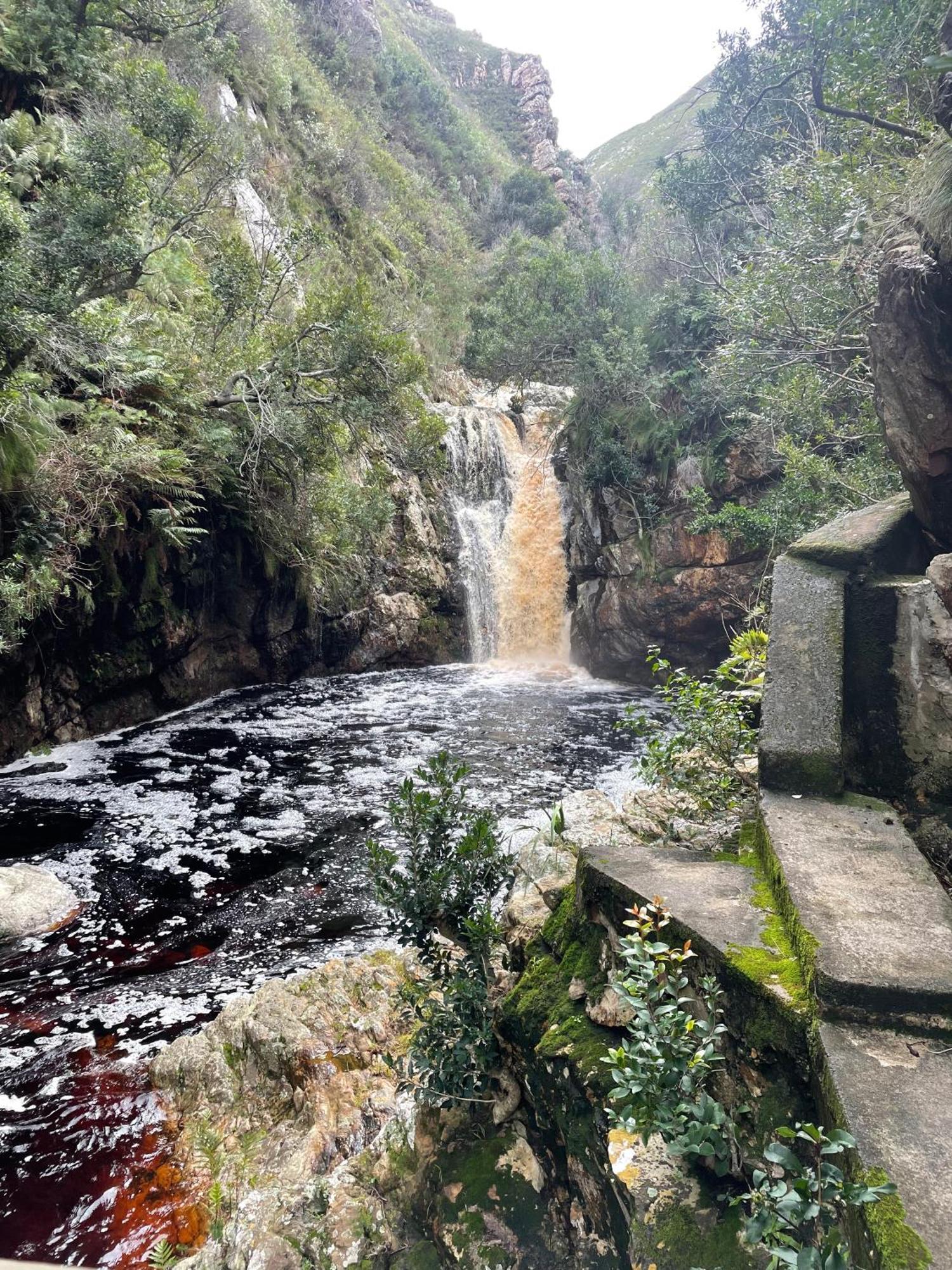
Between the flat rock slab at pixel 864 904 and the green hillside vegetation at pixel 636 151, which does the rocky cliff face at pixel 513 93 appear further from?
the flat rock slab at pixel 864 904

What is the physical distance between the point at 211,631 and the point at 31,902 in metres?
8.68

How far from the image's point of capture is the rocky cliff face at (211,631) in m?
9.75

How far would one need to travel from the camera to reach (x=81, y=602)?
9.86 metres

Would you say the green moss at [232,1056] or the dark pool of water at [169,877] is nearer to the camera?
the dark pool of water at [169,877]

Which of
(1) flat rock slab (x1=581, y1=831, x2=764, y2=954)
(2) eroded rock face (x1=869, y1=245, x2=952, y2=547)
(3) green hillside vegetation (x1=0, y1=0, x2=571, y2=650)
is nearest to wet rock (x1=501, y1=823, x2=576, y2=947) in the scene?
(1) flat rock slab (x1=581, y1=831, x2=764, y2=954)

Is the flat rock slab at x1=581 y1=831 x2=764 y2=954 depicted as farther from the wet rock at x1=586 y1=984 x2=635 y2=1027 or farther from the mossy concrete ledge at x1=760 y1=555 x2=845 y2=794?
the mossy concrete ledge at x1=760 y1=555 x2=845 y2=794

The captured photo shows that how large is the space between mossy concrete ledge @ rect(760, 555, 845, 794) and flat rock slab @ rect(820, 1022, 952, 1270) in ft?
5.73

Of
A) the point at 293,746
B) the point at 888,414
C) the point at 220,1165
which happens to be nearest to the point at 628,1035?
the point at 220,1165

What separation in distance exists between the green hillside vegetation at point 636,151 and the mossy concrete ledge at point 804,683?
52541 mm

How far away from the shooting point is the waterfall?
18844mm

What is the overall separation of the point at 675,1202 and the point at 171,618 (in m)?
12.1

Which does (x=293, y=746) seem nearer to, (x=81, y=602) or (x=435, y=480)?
(x=81, y=602)

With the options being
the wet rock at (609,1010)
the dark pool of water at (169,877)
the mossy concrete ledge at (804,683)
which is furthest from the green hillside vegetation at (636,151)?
the wet rock at (609,1010)

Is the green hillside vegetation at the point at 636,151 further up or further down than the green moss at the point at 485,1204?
further up
